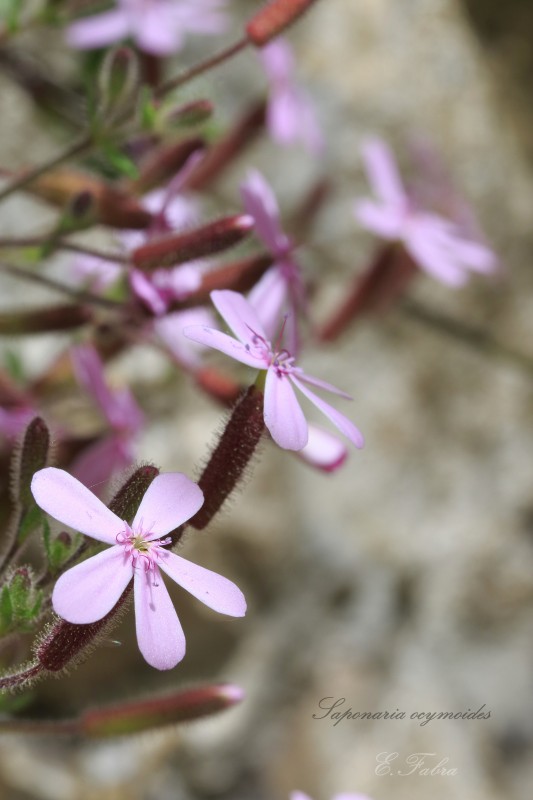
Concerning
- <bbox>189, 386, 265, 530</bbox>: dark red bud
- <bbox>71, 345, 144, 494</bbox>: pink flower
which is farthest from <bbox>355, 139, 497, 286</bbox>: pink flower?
<bbox>189, 386, 265, 530</bbox>: dark red bud

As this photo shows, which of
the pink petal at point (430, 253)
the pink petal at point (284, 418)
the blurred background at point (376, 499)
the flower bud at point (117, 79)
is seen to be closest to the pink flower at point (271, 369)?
the pink petal at point (284, 418)

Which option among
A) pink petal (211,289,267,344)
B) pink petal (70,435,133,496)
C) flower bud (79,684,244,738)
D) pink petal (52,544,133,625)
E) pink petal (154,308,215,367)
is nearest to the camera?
pink petal (52,544,133,625)

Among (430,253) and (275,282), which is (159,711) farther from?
(430,253)

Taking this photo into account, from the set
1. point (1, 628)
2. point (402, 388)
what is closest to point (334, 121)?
point (402, 388)

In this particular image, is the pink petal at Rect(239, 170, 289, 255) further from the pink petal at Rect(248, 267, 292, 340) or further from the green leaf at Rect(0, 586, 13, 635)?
the green leaf at Rect(0, 586, 13, 635)

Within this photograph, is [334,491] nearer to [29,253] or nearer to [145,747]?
[145,747]

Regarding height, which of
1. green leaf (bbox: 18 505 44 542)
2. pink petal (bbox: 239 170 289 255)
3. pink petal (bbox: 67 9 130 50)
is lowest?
green leaf (bbox: 18 505 44 542)
